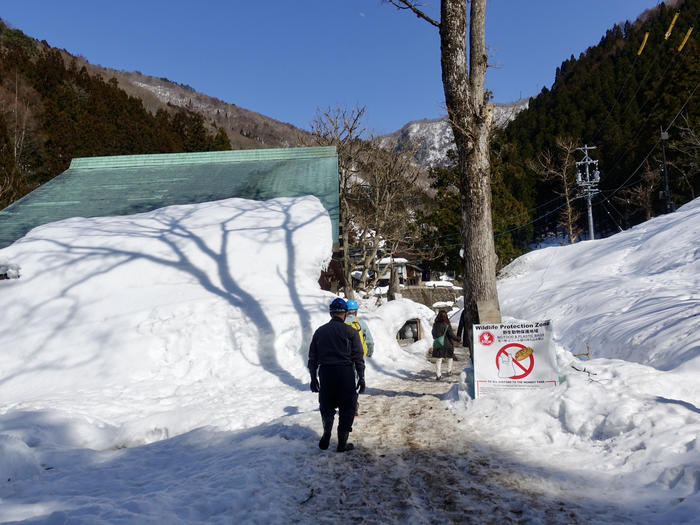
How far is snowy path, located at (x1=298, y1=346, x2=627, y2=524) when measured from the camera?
11.6 ft

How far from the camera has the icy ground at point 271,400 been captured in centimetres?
380

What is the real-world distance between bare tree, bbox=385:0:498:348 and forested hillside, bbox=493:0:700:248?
28884 millimetres

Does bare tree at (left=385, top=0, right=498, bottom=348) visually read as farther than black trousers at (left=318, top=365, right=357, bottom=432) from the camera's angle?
Yes

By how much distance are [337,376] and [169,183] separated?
16.1m

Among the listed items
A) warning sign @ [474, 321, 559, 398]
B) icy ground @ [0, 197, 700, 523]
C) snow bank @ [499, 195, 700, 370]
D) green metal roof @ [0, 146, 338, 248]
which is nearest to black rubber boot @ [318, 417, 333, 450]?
icy ground @ [0, 197, 700, 523]

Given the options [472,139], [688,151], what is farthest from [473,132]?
[688,151]

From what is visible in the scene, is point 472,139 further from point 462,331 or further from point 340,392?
point 462,331

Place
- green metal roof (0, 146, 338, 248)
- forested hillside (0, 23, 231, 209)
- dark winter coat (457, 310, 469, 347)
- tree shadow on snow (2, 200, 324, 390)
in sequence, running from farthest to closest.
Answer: forested hillside (0, 23, 231, 209), green metal roof (0, 146, 338, 248), tree shadow on snow (2, 200, 324, 390), dark winter coat (457, 310, 469, 347)

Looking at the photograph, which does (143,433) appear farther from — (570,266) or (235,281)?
(570,266)

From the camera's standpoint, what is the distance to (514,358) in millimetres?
6402

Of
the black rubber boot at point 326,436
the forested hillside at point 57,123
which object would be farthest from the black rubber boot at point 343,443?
the forested hillside at point 57,123

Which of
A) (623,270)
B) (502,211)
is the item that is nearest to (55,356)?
(623,270)

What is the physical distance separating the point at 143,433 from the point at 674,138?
5042 centimetres

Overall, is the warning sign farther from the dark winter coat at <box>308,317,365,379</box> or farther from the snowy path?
the dark winter coat at <box>308,317,365,379</box>
